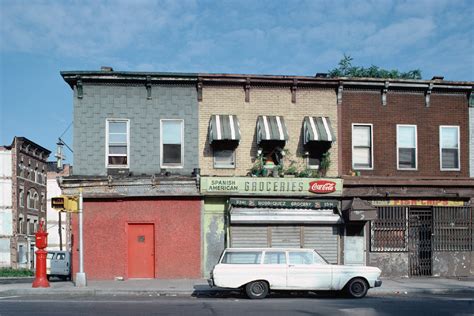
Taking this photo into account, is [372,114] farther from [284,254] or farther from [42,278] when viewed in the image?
[42,278]

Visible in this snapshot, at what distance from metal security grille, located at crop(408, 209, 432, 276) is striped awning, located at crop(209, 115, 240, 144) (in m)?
7.72

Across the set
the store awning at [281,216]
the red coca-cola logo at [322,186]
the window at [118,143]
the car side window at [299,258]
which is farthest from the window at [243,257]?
the window at [118,143]

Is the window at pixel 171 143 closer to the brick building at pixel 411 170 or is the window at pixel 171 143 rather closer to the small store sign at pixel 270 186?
the small store sign at pixel 270 186

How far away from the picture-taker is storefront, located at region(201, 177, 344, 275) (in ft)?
69.1

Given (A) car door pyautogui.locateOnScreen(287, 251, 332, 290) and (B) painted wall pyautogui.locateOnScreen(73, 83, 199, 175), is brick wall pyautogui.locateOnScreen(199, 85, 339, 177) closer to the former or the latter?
(B) painted wall pyautogui.locateOnScreen(73, 83, 199, 175)

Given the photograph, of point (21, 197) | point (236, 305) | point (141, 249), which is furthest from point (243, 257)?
point (21, 197)

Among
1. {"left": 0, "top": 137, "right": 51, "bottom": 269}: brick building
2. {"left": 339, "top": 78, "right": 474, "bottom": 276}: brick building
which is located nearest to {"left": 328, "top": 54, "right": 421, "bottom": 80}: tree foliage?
{"left": 339, "top": 78, "right": 474, "bottom": 276}: brick building

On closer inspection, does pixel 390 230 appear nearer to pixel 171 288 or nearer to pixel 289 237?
pixel 289 237

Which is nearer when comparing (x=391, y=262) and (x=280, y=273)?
(x=280, y=273)

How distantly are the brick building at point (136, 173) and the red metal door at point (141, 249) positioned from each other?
4cm

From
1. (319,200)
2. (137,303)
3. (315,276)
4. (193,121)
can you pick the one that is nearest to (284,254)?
(315,276)

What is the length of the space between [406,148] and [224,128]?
754cm

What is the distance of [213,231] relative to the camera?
21.3m

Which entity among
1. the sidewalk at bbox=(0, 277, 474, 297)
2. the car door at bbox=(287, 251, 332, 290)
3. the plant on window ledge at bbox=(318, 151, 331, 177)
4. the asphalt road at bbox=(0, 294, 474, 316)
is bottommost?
the sidewalk at bbox=(0, 277, 474, 297)
